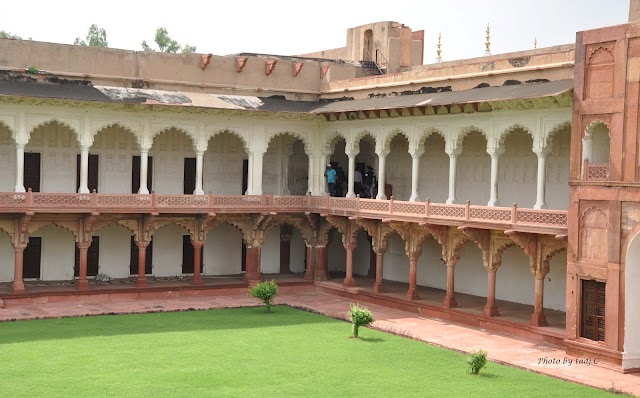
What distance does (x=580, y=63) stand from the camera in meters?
21.1

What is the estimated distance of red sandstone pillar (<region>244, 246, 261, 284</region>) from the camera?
3059cm

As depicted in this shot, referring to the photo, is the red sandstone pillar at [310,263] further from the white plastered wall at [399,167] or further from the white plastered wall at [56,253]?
the white plastered wall at [56,253]

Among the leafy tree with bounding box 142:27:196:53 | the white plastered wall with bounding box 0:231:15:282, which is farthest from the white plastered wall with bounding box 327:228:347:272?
the leafy tree with bounding box 142:27:196:53

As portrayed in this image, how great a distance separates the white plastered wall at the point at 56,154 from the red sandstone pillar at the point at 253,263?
5.81 meters

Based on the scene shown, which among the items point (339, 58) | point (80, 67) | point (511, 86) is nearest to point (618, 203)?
point (511, 86)

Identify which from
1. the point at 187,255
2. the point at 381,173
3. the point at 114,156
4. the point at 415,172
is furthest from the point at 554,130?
the point at 114,156

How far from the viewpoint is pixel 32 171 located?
94.3ft

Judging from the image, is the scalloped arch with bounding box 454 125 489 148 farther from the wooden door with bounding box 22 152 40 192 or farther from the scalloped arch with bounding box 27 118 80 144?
the wooden door with bounding box 22 152 40 192

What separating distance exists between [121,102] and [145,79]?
2.05 metres

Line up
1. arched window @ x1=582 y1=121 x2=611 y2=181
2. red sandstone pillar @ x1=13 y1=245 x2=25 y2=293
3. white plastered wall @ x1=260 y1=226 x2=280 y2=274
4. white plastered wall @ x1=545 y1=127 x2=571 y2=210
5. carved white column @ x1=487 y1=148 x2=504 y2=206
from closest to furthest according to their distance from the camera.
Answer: arched window @ x1=582 y1=121 x2=611 y2=181 → white plastered wall @ x1=545 y1=127 x2=571 y2=210 → carved white column @ x1=487 y1=148 x2=504 y2=206 → red sandstone pillar @ x1=13 y1=245 x2=25 y2=293 → white plastered wall @ x1=260 y1=226 x2=280 y2=274

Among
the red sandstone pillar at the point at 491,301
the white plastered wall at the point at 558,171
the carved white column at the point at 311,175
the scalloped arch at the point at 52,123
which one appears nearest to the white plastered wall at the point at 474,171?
the white plastered wall at the point at 558,171

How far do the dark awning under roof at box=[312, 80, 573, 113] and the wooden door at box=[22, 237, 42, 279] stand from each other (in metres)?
9.50

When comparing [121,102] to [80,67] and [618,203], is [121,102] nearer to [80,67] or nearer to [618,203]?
[80,67]

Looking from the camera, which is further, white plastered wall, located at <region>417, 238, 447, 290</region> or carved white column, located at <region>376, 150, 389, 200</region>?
white plastered wall, located at <region>417, 238, 447, 290</region>
